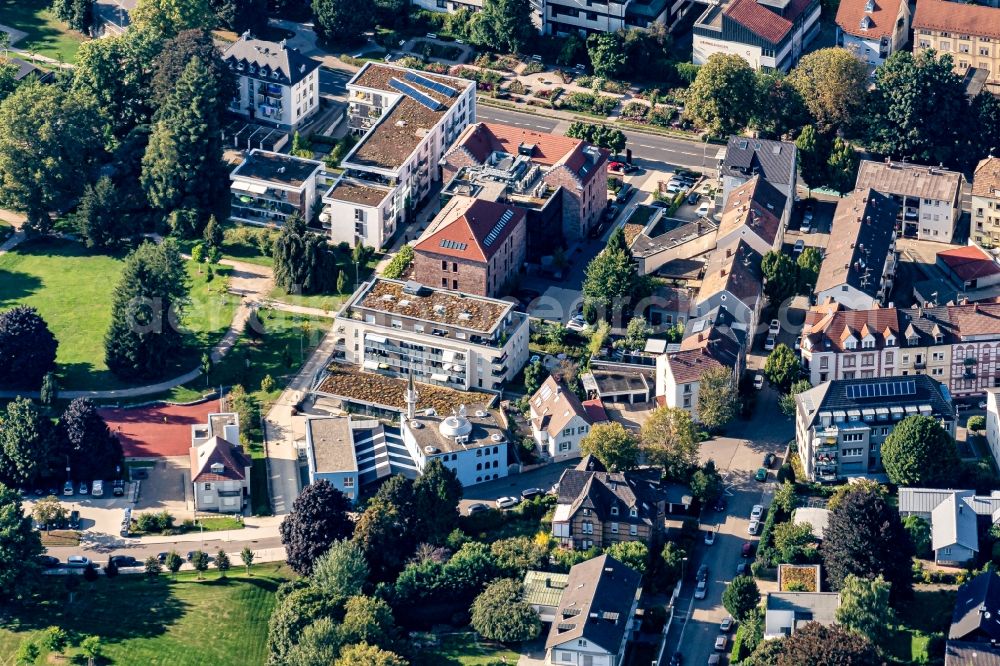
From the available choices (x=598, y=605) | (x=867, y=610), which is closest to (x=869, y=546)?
(x=867, y=610)

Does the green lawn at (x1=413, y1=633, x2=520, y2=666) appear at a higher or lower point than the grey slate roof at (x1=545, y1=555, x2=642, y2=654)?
lower

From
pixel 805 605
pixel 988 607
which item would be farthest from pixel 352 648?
pixel 988 607

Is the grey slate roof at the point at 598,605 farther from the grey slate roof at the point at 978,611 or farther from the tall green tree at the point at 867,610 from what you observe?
the grey slate roof at the point at 978,611

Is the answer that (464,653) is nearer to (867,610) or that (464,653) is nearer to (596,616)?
(596,616)

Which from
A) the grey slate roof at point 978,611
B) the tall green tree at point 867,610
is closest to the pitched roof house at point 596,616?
the tall green tree at point 867,610

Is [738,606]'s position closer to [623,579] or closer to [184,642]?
[623,579]

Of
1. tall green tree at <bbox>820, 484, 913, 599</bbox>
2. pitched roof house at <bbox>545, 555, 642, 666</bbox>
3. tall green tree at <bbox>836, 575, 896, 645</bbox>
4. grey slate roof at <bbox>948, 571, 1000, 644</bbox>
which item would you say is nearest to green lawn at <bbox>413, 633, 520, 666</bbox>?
pitched roof house at <bbox>545, 555, 642, 666</bbox>

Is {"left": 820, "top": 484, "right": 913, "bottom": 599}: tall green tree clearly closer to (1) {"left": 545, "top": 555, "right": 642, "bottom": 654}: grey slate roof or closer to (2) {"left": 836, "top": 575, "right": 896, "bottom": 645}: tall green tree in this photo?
(2) {"left": 836, "top": 575, "right": 896, "bottom": 645}: tall green tree
